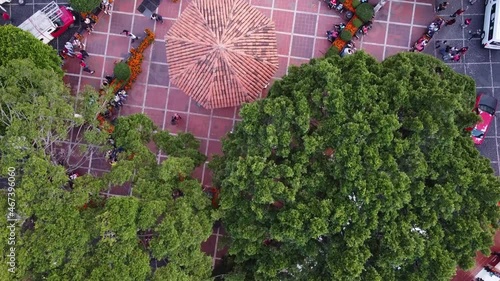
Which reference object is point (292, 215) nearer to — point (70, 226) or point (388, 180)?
point (388, 180)

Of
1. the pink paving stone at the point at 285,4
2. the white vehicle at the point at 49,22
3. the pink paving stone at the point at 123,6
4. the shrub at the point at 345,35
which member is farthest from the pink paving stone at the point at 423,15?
the white vehicle at the point at 49,22

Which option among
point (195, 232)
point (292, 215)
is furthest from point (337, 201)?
point (195, 232)

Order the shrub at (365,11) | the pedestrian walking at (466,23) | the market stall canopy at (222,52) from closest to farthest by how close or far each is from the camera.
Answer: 1. the market stall canopy at (222,52)
2. the shrub at (365,11)
3. the pedestrian walking at (466,23)

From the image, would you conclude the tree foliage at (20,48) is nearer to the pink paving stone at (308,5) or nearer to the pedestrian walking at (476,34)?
the pink paving stone at (308,5)

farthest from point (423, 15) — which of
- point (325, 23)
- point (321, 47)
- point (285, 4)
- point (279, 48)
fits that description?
point (279, 48)

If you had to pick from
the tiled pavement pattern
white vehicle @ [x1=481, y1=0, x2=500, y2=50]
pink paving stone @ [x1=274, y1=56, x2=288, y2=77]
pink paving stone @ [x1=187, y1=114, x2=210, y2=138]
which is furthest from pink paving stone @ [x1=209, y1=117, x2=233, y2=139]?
white vehicle @ [x1=481, y1=0, x2=500, y2=50]

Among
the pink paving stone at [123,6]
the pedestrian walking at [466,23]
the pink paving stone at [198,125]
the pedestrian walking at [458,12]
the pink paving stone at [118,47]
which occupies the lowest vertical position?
the pink paving stone at [198,125]

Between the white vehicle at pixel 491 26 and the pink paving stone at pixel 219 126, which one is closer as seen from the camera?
the white vehicle at pixel 491 26

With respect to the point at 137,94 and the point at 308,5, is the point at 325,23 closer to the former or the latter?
the point at 308,5
